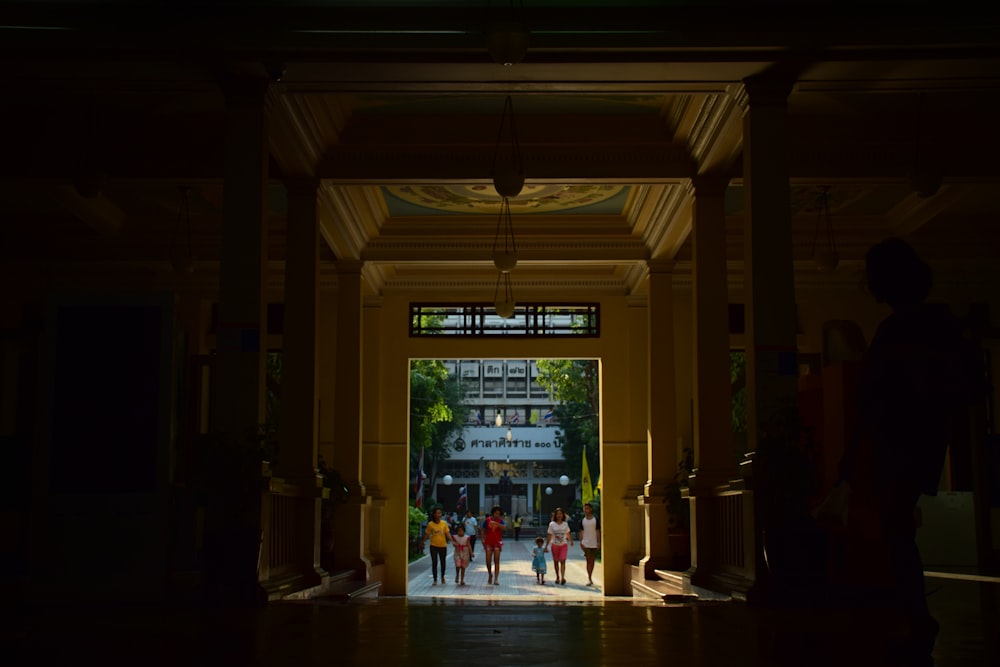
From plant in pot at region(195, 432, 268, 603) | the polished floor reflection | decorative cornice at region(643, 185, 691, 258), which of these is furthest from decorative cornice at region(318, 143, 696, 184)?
the polished floor reflection

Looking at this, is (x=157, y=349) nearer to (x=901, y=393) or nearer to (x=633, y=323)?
(x=901, y=393)

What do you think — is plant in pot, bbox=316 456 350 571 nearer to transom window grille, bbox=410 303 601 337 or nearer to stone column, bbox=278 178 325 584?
stone column, bbox=278 178 325 584

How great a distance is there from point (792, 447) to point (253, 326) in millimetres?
3946

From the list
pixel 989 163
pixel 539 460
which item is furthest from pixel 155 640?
pixel 539 460

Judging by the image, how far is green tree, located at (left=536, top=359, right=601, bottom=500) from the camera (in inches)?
1099

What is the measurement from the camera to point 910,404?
10.9 ft

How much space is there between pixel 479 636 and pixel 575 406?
41.1 m

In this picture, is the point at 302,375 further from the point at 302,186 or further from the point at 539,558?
the point at 539,558

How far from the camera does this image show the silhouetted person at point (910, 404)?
3.30 metres

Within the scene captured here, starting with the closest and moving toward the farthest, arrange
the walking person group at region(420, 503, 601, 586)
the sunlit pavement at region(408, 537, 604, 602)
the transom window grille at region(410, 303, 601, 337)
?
1. the sunlit pavement at region(408, 537, 604, 602)
2. the transom window grille at region(410, 303, 601, 337)
3. the walking person group at region(420, 503, 601, 586)

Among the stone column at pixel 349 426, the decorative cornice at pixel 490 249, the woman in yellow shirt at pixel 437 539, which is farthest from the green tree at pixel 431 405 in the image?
the stone column at pixel 349 426

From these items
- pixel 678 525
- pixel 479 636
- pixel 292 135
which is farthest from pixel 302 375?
pixel 479 636

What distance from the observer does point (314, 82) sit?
26.6 ft

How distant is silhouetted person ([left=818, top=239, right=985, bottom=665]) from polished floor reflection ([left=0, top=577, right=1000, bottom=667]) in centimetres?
37
